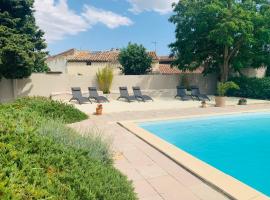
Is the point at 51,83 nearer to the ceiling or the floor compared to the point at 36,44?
nearer to the floor

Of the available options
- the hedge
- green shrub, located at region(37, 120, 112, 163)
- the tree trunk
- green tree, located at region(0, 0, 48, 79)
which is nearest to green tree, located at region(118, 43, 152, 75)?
the tree trunk

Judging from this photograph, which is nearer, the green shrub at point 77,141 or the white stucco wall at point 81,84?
the green shrub at point 77,141

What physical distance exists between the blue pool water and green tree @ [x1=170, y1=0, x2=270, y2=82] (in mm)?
7952

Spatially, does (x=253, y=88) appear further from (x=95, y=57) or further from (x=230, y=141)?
(x=95, y=57)

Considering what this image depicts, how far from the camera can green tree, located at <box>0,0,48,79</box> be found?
58.9 ft

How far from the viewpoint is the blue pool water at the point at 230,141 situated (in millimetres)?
7426

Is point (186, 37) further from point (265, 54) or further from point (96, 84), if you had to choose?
point (96, 84)

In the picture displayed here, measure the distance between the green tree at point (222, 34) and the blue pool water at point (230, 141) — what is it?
7952 millimetres

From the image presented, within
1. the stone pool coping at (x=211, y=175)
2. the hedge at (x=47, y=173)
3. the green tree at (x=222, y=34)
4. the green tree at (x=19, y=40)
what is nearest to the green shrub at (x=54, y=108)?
the stone pool coping at (x=211, y=175)

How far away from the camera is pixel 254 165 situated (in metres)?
7.99

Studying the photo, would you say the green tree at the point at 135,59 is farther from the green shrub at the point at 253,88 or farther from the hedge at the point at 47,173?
the hedge at the point at 47,173

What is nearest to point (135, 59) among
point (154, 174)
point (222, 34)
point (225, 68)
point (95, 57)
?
point (225, 68)

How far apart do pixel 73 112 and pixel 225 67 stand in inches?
631

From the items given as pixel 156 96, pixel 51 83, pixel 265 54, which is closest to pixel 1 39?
pixel 51 83
